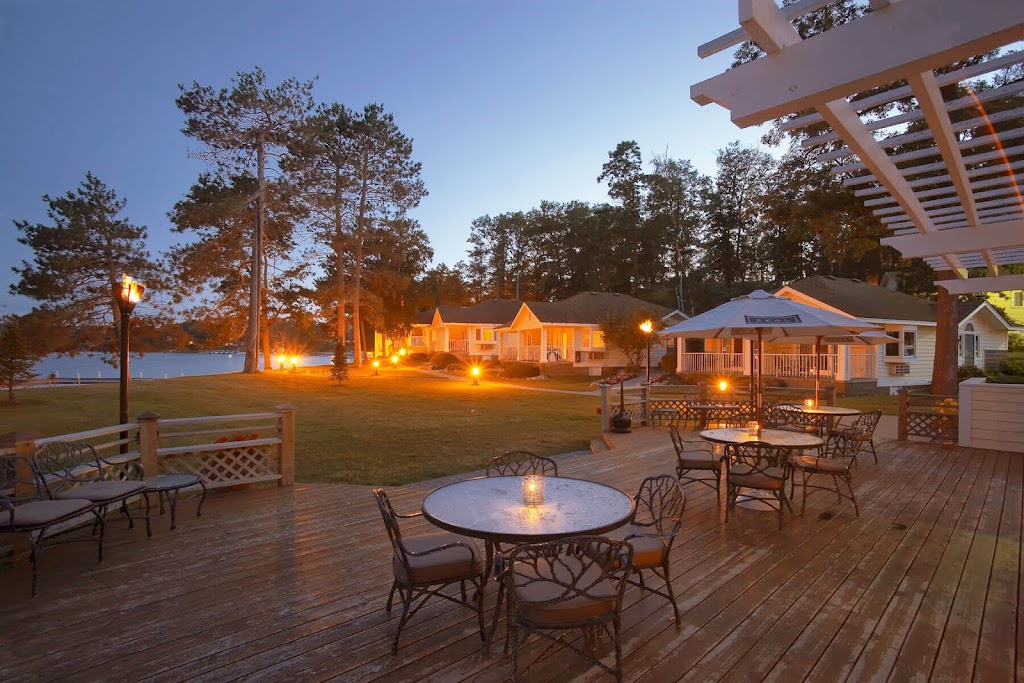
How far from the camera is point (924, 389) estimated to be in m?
22.4

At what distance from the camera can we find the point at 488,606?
145 inches

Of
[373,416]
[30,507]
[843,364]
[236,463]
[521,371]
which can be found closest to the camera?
[30,507]

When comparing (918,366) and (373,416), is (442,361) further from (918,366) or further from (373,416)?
(918,366)

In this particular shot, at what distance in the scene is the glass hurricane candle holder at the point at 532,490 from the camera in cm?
359

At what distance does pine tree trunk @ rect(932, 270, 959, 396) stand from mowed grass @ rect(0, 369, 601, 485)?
11864 mm

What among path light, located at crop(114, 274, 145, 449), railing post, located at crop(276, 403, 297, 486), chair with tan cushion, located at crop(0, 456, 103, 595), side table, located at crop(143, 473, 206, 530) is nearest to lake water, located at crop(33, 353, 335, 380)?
path light, located at crop(114, 274, 145, 449)

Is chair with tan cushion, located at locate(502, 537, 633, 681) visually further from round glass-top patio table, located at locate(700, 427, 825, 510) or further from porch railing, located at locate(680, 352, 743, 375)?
porch railing, located at locate(680, 352, 743, 375)

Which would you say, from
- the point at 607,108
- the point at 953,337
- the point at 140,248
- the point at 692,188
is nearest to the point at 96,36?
the point at 140,248

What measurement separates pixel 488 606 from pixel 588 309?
31944 millimetres

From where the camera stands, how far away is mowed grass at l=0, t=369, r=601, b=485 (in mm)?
10359

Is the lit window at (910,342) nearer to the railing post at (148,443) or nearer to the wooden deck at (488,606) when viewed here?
the wooden deck at (488,606)

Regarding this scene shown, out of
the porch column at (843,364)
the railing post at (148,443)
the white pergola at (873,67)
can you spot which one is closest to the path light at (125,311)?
the railing post at (148,443)

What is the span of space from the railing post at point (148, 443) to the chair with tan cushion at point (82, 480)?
1.11 feet

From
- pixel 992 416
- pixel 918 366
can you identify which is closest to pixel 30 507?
pixel 992 416
